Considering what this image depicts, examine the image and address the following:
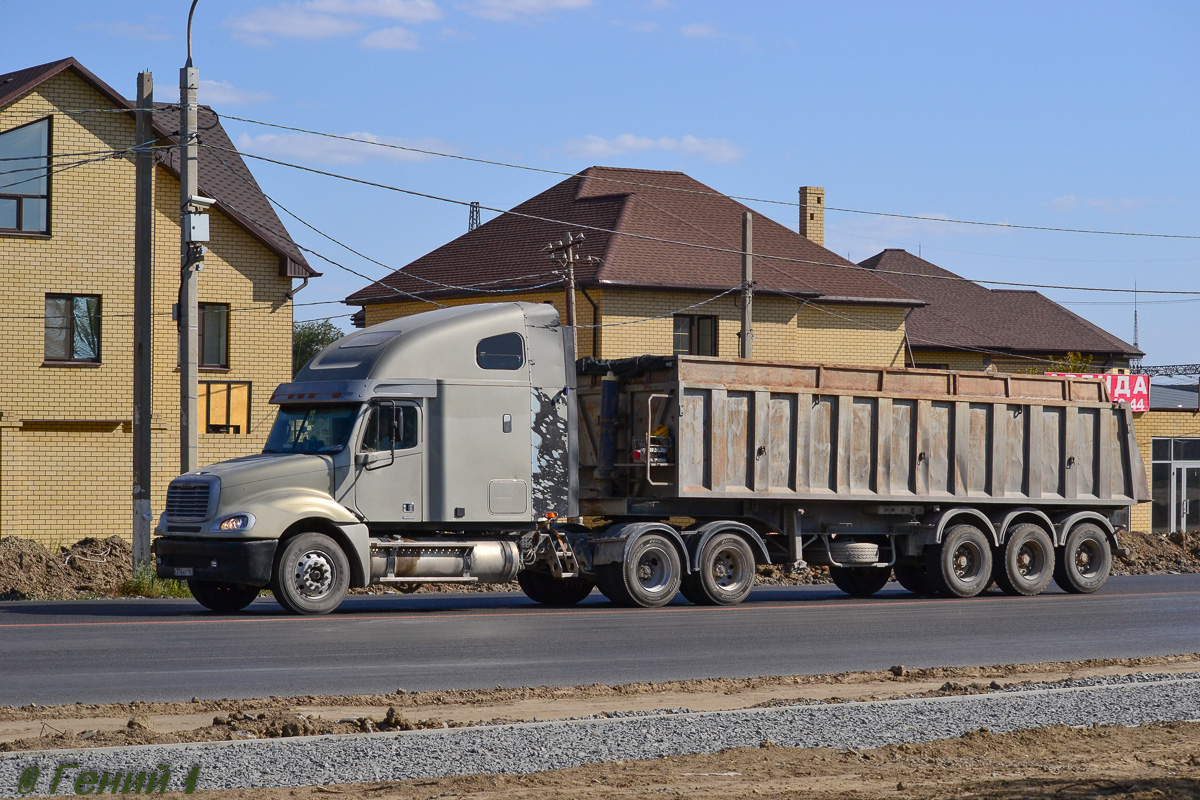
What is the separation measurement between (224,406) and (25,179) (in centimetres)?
615

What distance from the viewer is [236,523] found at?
1614 centimetres

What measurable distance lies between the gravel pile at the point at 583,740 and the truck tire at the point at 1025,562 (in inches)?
437

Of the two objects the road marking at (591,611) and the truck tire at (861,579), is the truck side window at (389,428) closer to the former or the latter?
the road marking at (591,611)

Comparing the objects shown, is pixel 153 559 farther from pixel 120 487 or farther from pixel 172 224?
pixel 172 224

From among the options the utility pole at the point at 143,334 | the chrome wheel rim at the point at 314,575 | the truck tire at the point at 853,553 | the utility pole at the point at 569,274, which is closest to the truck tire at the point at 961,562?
the truck tire at the point at 853,553

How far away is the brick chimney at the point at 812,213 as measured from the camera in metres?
48.9

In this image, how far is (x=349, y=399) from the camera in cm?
1703

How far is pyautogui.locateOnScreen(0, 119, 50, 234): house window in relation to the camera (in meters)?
29.4

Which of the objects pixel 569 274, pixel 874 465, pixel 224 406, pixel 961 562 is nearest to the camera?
pixel 874 465

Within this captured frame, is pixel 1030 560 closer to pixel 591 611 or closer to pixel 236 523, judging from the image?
pixel 591 611

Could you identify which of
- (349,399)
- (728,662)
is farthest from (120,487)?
(728,662)

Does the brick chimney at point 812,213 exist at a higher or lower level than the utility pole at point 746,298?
higher

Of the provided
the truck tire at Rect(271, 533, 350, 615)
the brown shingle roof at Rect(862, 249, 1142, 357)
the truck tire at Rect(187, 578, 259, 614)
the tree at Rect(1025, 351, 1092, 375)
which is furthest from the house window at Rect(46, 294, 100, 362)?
the tree at Rect(1025, 351, 1092, 375)

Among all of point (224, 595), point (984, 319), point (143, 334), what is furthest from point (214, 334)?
point (984, 319)
